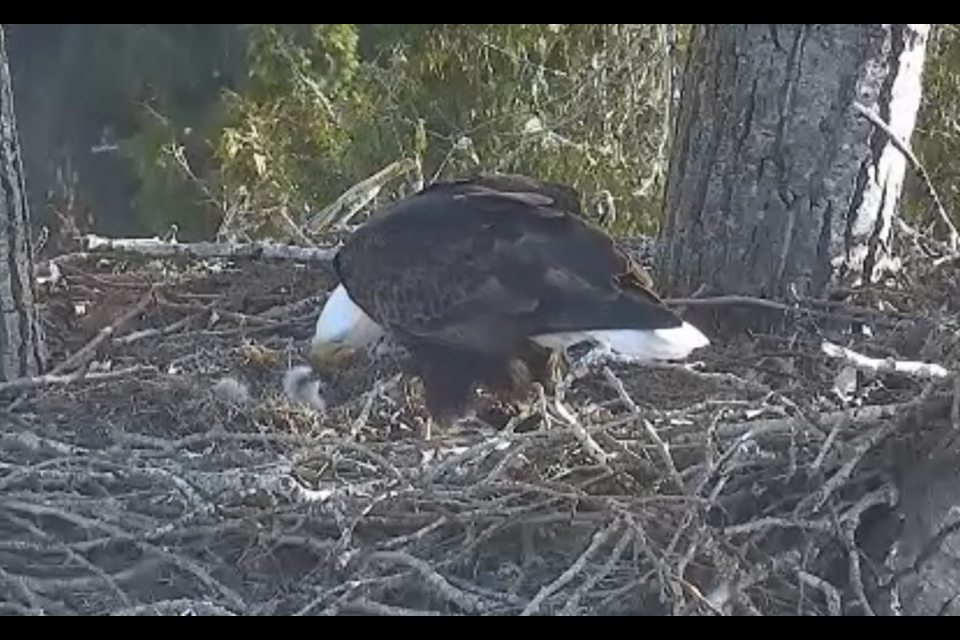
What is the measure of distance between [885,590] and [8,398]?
6.00 ft

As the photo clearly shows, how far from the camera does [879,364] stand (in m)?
2.86

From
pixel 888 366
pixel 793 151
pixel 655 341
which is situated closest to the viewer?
pixel 888 366

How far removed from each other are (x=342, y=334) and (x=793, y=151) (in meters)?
1.07

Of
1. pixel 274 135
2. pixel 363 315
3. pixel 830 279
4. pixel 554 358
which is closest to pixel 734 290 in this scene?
pixel 830 279

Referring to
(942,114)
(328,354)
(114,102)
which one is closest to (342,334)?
(328,354)

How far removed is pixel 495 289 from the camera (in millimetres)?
3371

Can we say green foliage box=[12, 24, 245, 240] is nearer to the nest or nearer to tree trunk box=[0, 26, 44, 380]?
tree trunk box=[0, 26, 44, 380]

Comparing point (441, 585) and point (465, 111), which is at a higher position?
point (441, 585)

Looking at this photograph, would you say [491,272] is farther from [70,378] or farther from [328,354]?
[70,378]

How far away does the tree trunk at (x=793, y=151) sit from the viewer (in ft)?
12.1

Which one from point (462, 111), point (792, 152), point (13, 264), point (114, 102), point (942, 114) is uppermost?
point (792, 152)

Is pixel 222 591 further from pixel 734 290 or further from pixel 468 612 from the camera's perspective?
pixel 734 290

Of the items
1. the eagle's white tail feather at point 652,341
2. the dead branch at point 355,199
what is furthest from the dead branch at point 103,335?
the eagle's white tail feather at point 652,341

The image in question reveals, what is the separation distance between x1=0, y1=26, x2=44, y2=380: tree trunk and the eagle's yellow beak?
1.93ft
